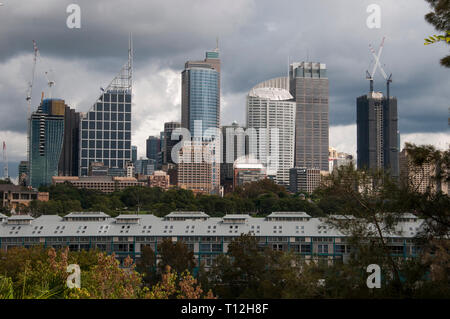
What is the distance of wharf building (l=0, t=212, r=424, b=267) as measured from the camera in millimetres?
57719

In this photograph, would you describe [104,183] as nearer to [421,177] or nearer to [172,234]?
[172,234]

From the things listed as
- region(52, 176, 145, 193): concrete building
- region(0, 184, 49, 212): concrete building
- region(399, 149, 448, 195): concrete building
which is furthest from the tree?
region(52, 176, 145, 193): concrete building

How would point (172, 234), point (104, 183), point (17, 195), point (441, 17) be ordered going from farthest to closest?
point (104, 183), point (17, 195), point (172, 234), point (441, 17)

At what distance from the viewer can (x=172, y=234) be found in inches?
2320

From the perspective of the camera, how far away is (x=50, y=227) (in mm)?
62281

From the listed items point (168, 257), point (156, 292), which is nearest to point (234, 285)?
point (168, 257)

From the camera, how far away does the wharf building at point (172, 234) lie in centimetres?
5772

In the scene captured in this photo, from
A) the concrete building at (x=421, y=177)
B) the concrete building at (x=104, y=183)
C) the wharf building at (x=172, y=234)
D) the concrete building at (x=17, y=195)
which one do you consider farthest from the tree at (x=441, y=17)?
the concrete building at (x=104, y=183)

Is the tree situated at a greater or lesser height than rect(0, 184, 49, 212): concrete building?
greater

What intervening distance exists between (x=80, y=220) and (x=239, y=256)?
3614cm

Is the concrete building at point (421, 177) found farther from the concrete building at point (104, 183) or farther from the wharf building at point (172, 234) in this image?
the concrete building at point (104, 183)

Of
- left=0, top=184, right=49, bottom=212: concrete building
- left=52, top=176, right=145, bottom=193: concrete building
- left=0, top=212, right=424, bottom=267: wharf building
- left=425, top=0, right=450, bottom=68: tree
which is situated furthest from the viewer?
left=52, top=176, right=145, bottom=193: concrete building

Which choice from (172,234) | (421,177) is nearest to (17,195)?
(172,234)

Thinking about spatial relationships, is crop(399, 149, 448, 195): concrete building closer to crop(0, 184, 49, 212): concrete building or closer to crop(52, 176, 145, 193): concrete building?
crop(0, 184, 49, 212): concrete building
